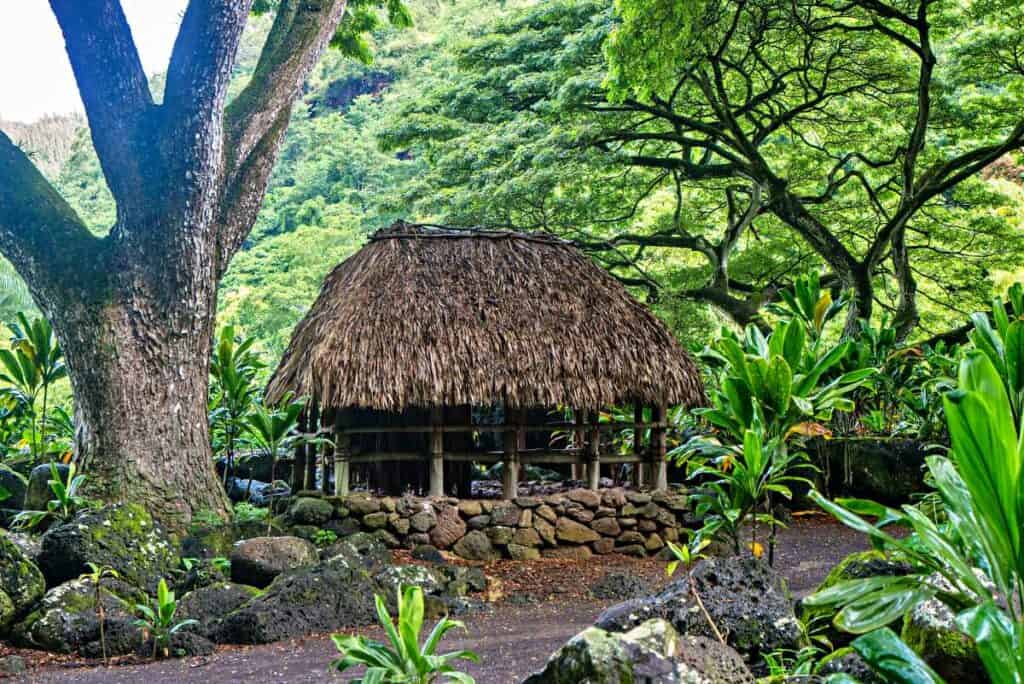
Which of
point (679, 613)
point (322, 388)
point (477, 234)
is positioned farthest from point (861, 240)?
point (679, 613)

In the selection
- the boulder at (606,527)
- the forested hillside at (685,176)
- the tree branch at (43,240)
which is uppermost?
the forested hillside at (685,176)

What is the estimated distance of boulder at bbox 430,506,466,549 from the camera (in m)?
8.89

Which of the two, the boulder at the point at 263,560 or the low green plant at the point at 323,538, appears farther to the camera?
the low green plant at the point at 323,538

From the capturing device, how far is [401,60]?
101 feet

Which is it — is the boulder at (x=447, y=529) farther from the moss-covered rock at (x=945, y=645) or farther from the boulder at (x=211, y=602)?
the moss-covered rock at (x=945, y=645)

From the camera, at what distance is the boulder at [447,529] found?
29.2 ft

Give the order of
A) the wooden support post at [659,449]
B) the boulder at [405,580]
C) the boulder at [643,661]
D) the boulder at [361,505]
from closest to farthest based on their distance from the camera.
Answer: the boulder at [643,661]
the boulder at [405,580]
the boulder at [361,505]
the wooden support post at [659,449]

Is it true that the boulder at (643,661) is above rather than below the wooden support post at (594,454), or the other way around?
below

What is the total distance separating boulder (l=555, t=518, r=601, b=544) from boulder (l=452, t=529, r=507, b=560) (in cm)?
74

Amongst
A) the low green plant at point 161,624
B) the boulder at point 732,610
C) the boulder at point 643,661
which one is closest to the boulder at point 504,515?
the low green plant at point 161,624

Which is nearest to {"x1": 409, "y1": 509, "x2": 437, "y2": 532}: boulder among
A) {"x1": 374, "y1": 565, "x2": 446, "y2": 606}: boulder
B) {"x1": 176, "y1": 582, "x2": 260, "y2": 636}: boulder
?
{"x1": 374, "y1": 565, "x2": 446, "y2": 606}: boulder

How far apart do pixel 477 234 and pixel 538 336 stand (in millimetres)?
1555

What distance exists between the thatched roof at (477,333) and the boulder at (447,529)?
3.54 ft

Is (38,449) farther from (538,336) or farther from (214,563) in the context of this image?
(538,336)
